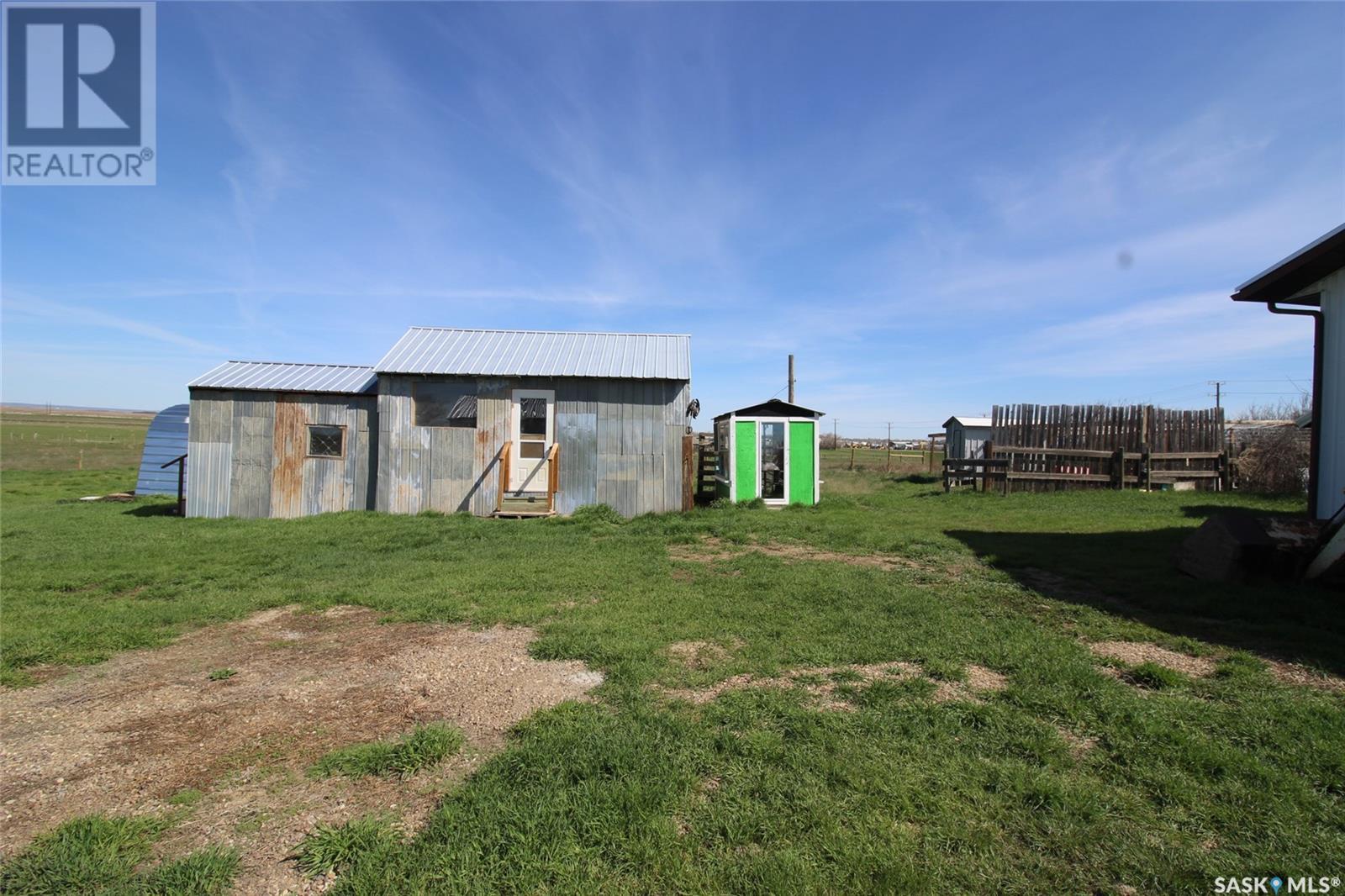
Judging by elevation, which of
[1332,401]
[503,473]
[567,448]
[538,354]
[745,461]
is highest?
[538,354]

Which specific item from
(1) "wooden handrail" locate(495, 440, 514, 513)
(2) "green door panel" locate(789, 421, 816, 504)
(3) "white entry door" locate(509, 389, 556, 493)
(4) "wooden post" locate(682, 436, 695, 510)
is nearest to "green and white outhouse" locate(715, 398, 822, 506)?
(2) "green door panel" locate(789, 421, 816, 504)

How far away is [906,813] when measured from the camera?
2590mm

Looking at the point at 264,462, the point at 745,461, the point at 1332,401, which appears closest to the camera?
the point at 1332,401

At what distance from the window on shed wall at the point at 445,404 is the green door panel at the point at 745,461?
611 cm

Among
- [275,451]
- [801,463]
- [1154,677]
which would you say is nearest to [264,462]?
[275,451]

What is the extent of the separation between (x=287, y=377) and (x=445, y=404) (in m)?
3.94

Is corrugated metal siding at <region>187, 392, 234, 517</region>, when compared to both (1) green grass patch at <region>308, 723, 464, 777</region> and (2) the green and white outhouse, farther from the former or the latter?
(1) green grass patch at <region>308, 723, 464, 777</region>

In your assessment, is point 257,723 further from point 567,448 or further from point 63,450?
point 63,450

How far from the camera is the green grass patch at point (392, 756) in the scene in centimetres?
305

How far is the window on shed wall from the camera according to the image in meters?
13.3

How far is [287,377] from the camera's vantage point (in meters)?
13.8

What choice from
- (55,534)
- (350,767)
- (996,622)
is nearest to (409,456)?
(55,534)

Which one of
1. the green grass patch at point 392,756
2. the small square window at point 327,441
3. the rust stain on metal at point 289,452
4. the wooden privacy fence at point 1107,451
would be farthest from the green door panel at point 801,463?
the green grass patch at point 392,756

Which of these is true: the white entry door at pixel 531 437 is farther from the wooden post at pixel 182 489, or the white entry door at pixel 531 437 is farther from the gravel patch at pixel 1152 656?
the gravel patch at pixel 1152 656
